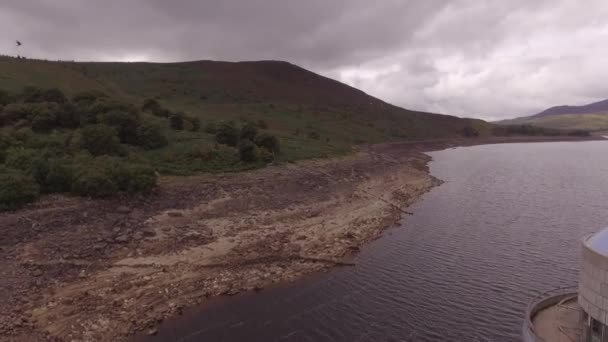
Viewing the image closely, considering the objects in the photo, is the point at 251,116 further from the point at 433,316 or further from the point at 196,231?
the point at 433,316

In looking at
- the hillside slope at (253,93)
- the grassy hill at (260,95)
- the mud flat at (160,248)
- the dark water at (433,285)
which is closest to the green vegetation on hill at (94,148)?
the mud flat at (160,248)

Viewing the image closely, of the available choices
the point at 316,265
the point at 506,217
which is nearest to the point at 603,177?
the point at 506,217

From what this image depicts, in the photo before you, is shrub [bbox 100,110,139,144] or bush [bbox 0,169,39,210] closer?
bush [bbox 0,169,39,210]

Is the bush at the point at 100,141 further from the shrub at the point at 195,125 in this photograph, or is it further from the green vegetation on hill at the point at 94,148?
the shrub at the point at 195,125

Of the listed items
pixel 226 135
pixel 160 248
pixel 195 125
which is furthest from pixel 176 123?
pixel 160 248

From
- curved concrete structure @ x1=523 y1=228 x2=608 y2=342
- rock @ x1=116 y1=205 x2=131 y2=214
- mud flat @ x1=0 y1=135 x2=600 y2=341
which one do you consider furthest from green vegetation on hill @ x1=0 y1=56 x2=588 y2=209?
curved concrete structure @ x1=523 y1=228 x2=608 y2=342

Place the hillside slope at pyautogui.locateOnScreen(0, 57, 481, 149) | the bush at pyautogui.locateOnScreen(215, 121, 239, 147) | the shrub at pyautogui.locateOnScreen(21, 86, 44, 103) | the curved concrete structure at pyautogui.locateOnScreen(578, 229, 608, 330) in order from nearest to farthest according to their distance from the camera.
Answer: the curved concrete structure at pyautogui.locateOnScreen(578, 229, 608, 330) → the shrub at pyautogui.locateOnScreen(21, 86, 44, 103) → the bush at pyautogui.locateOnScreen(215, 121, 239, 147) → the hillside slope at pyautogui.locateOnScreen(0, 57, 481, 149)

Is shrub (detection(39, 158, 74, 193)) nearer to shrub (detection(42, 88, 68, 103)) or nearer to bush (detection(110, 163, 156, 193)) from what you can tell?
bush (detection(110, 163, 156, 193))
